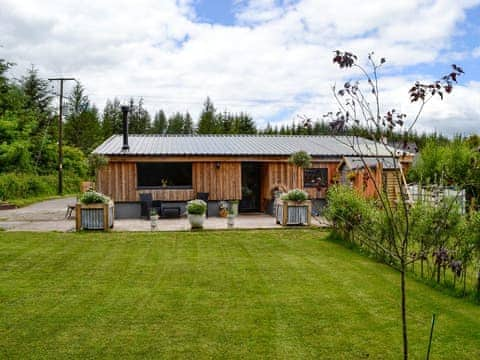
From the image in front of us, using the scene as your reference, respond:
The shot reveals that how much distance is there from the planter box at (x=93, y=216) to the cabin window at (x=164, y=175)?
3.73 meters

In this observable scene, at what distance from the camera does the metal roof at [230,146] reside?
16.8 meters

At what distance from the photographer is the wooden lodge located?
1608 cm

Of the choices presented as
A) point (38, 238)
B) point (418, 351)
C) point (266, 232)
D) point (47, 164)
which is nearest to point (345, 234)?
point (266, 232)

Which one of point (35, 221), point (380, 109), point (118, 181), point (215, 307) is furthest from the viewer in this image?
point (118, 181)

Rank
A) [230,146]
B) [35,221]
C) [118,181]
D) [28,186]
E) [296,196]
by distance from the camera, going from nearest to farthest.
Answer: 1. [296,196]
2. [35,221]
3. [118,181]
4. [230,146]
5. [28,186]

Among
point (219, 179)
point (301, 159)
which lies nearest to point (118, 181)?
point (219, 179)

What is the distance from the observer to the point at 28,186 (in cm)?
2577

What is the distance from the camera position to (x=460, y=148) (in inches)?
725

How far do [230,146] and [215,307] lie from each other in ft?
42.0

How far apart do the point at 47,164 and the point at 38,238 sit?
77.9 feet

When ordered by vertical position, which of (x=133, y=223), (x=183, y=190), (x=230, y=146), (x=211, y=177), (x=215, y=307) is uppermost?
(x=230, y=146)

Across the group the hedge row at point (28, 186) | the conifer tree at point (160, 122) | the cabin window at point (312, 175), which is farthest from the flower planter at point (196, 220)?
the conifer tree at point (160, 122)

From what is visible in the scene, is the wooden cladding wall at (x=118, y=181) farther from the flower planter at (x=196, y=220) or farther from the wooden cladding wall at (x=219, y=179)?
the flower planter at (x=196, y=220)

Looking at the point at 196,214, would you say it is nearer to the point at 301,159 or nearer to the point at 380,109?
the point at 301,159
